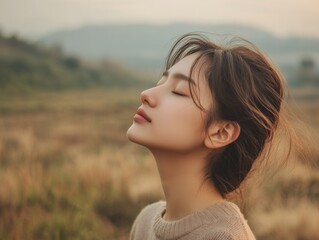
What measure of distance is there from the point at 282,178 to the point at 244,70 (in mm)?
4931

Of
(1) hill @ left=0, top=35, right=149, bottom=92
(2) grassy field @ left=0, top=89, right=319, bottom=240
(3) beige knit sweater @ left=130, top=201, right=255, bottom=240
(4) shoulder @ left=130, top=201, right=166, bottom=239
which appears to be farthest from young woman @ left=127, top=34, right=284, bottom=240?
(1) hill @ left=0, top=35, right=149, bottom=92

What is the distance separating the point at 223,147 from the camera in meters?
2.24

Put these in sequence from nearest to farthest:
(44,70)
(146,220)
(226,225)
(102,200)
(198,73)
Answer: (226,225), (198,73), (146,220), (102,200), (44,70)

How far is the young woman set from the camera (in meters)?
2.08

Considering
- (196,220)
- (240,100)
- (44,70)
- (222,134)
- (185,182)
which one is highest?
(240,100)

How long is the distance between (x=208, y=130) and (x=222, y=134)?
77 mm

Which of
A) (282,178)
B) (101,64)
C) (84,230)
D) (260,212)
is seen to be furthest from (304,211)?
(101,64)

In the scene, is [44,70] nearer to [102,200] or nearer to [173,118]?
[102,200]

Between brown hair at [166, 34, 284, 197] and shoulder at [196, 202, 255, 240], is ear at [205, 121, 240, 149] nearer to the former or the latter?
brown hair at [166, 34, 284, 197]

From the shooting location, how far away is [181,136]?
208 cm

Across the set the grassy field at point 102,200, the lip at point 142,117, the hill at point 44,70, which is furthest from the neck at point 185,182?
the hill at point 44,70

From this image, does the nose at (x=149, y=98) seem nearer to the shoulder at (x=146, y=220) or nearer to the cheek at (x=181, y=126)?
the cheek at (x=181, y=126)

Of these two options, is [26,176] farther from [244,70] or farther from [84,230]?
[244,70]

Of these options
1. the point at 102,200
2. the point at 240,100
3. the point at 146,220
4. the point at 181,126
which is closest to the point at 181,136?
the point at 181,126
